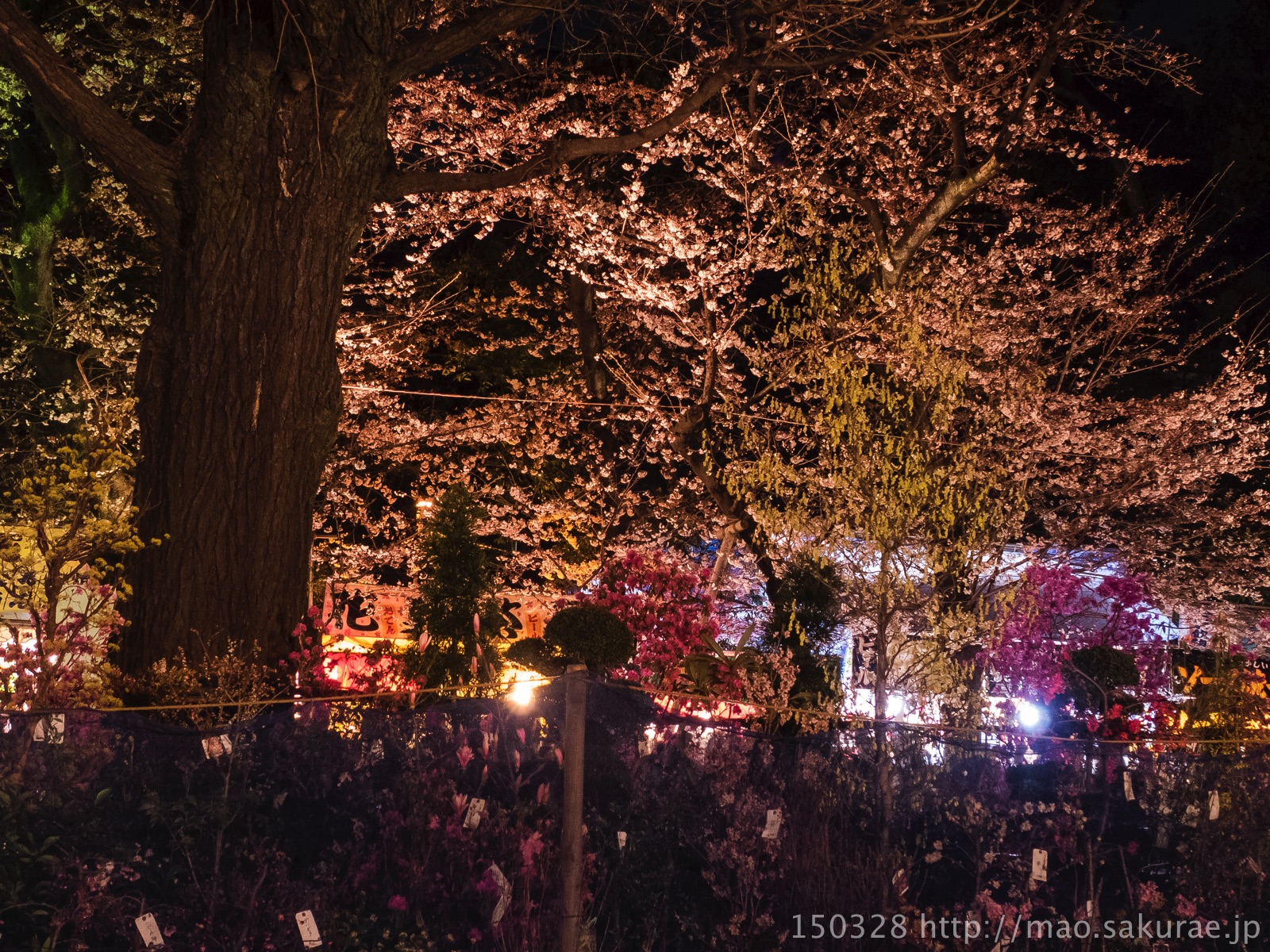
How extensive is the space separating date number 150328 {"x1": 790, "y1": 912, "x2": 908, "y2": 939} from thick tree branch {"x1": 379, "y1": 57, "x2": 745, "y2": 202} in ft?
16.8

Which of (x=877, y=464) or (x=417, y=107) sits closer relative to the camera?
(x=877, y=464)

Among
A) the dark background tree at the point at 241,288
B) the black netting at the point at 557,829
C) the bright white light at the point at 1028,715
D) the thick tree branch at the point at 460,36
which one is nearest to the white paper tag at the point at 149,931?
the black netting at the point at 557,829

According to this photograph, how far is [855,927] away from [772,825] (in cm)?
57

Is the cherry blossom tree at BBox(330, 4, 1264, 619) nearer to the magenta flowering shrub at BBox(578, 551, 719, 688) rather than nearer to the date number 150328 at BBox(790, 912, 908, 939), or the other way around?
the magenta flowering shrub at BBox(578, 551, 719, 688)

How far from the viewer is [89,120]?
22.2ft

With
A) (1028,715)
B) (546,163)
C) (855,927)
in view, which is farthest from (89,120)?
(1028,715)

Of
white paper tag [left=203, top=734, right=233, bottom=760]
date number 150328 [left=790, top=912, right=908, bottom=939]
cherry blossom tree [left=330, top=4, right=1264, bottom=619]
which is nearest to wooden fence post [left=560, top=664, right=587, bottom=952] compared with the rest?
Result: date number 150328 [left=790, top=912, right=908, bottom=939]

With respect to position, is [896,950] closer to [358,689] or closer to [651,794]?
[651,794]

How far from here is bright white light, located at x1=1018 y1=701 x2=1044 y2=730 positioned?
9098 millimetres

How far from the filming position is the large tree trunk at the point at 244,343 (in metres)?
6.74

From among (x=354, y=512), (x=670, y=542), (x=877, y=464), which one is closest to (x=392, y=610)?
(x=354, y=512)

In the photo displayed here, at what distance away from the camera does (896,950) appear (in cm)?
491

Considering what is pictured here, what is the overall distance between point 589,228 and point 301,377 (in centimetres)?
976

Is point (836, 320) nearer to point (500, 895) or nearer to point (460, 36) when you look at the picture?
point (460, 36)
